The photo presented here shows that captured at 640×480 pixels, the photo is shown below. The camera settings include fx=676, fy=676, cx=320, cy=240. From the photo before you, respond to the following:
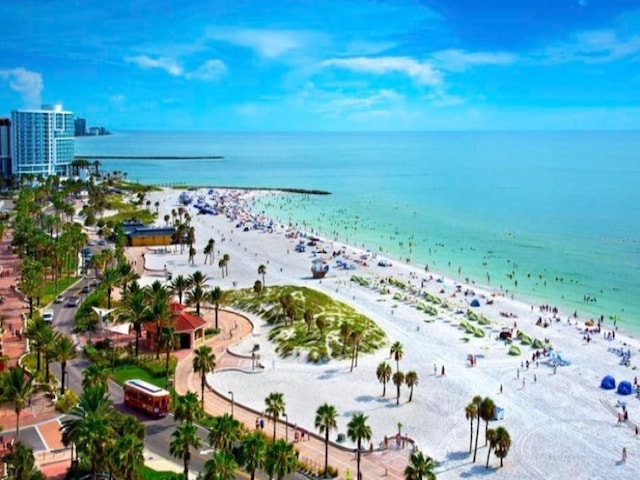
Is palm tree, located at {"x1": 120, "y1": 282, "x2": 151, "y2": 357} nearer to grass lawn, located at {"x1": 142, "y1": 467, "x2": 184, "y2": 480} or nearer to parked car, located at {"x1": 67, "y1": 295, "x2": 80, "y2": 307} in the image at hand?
parked car, located at {"x1": 67, "y1": 295, "x2": 80, "y2": 307}

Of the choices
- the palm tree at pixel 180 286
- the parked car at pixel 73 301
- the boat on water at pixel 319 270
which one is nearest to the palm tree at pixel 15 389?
the palm tree at pixel 180 286

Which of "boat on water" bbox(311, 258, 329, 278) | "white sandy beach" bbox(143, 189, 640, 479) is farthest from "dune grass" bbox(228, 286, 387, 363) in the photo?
"boat on water" bbox(311, 258, 329, 278)

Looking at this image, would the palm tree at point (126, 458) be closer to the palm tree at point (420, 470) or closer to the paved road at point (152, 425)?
the paved road at point (152, 425)

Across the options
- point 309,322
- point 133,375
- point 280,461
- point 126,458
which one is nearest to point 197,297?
point 309,322

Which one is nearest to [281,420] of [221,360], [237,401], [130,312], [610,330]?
[237,401]

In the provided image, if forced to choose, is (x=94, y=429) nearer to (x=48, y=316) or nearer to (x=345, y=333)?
(x=345, y=333)

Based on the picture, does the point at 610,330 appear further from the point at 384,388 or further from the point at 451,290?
the point at 384,388
